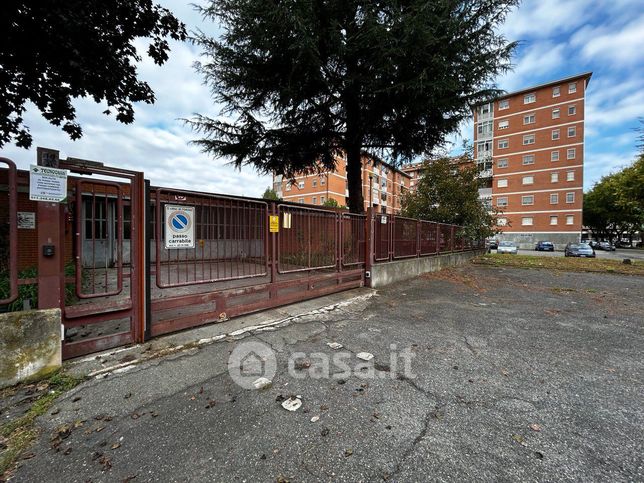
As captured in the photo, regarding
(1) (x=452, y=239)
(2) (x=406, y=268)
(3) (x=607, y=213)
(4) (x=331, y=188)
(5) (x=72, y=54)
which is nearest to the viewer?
(5) (x=72, y=54)

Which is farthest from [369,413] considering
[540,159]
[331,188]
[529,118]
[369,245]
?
[529,118]

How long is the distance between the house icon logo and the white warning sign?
2.70 m

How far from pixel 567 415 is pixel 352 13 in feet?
35.2

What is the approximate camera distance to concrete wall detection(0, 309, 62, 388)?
280cm

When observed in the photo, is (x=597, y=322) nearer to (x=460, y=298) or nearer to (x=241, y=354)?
(x=460, y=298)

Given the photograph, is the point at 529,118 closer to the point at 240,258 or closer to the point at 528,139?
the point at 528,139

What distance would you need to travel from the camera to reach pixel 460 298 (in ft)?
23.1

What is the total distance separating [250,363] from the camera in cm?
335

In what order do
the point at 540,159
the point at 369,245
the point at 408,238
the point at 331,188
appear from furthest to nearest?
the point at 331,188
the point at 540,159
the point at 408,238
the point at 369,245

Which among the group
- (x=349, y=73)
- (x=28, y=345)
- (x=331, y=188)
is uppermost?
(x=331, y=188)

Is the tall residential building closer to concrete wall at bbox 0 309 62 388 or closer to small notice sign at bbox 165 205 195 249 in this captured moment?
small notice sign at bbox 165 205 195 249

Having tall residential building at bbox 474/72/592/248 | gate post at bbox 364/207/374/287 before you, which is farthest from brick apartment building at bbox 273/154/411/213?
gate post at bbox 364/207/374/287

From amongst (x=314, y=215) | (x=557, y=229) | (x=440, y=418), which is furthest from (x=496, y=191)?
(x=440, y=418)

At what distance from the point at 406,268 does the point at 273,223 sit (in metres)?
6.09
